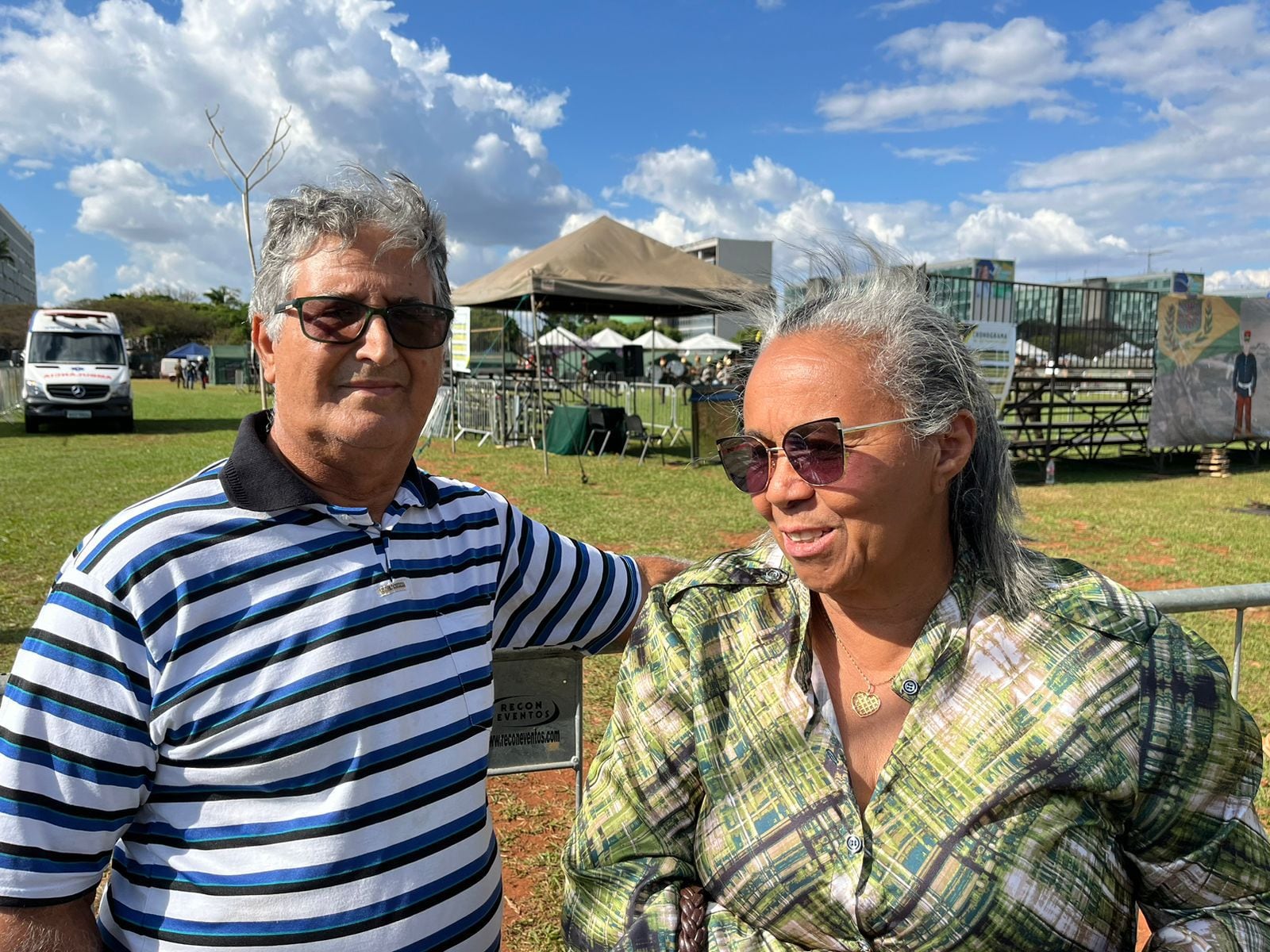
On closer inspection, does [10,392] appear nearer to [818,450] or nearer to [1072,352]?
[1072,352]

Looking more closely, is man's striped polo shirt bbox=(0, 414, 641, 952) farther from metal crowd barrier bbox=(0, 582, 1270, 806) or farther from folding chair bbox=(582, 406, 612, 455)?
folding chair bbox=(582, 406, 612, 455)

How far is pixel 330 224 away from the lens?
1697 millimetres

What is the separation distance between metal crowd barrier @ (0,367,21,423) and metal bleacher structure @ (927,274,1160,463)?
79.6ft

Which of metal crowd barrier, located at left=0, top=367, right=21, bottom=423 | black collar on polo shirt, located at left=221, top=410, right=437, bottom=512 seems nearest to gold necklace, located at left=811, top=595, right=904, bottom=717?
black collar on polo shirt, located at left=221, top=410, right=437, bottom=512

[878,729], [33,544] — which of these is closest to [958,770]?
[878,729]

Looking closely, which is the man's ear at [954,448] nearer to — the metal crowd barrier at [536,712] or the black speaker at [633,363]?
the metal crowd barrier at [536,712]

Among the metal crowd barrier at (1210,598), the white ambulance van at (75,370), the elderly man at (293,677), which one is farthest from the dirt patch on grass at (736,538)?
the white ambulance van at (75,370)

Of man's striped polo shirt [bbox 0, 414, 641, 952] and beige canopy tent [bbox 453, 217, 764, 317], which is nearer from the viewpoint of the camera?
man's striped polo shirt [bbox 0, 414, 641, 952]

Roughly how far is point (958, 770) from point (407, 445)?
1.16 m

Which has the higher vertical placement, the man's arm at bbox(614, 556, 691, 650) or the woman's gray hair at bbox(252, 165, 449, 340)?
the woman's gray hair at bbox(252, 165, 449, 340)

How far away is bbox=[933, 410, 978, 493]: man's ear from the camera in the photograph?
1484mm

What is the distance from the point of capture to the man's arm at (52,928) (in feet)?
4.34

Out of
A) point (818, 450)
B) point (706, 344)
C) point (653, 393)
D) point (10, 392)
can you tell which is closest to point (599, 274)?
point (653, 393)

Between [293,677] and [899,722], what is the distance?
1.03 meters
